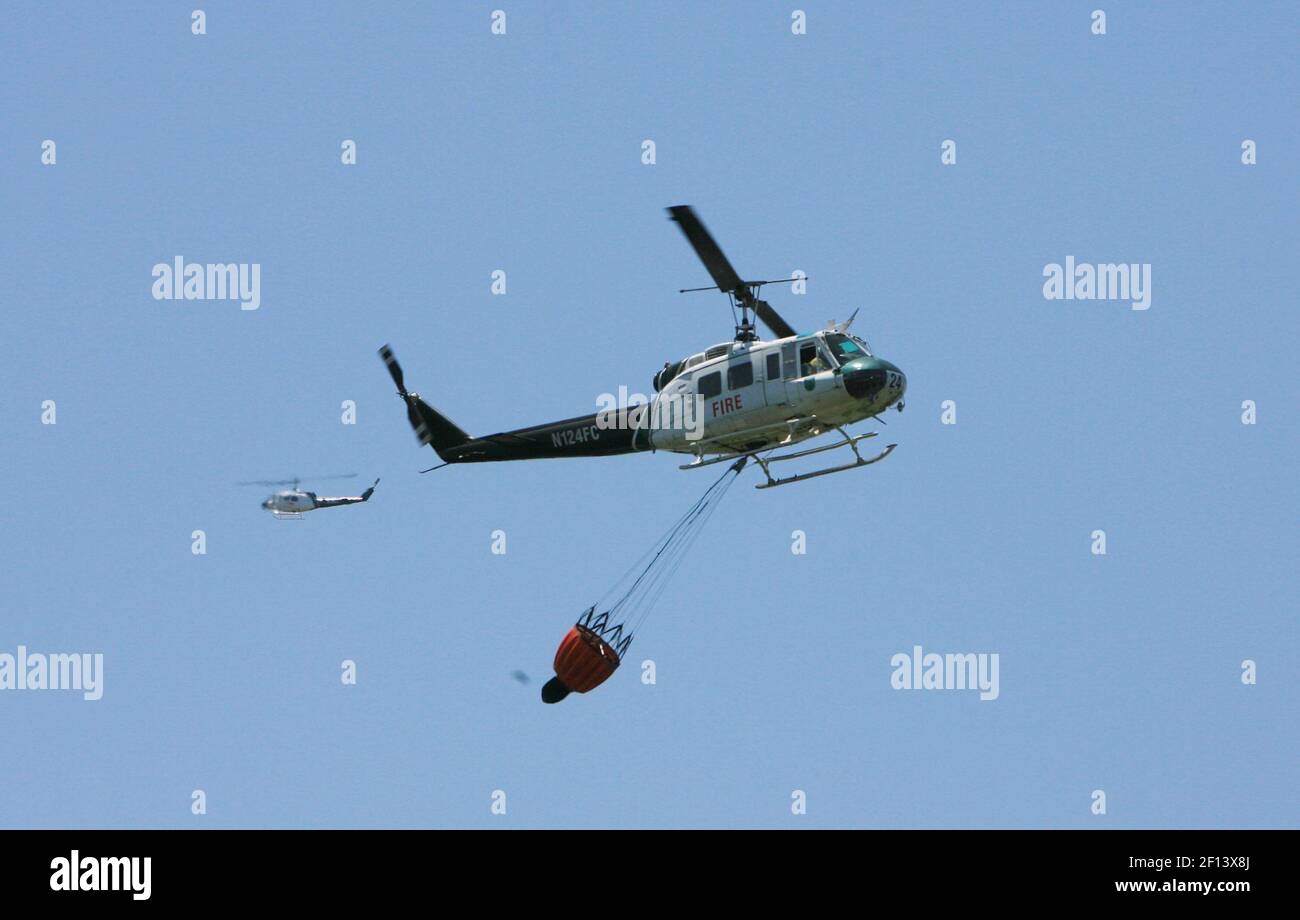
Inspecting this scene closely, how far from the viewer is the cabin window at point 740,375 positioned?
136 feet

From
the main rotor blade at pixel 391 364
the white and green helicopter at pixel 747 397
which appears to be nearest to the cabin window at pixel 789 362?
the white and green helicopter at pixel 747 397

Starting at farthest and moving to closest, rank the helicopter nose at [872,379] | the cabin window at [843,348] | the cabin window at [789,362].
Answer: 1. the cabin window at [789,362]
2. the cabin window at [843,348]
3. the helicopter nose at [872,379]

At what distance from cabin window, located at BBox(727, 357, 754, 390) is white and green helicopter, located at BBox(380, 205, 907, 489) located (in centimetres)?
2

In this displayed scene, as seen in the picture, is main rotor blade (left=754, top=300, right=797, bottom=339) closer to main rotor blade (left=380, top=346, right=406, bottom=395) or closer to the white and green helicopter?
the white and green helicopter

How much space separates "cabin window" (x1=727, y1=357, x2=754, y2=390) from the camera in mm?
41469

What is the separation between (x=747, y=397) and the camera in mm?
41438

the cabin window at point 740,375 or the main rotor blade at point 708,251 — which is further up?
the main rotor blade at point 708,251

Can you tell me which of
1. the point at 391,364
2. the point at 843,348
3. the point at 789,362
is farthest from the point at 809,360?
the point at 391,364

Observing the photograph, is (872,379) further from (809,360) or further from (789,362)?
(789,362)

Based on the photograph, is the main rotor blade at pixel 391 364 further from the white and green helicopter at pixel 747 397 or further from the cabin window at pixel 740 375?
the cabin window at pixel 740 375

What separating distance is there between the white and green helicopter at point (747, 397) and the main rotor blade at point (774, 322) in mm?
19

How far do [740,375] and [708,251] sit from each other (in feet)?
7.46
